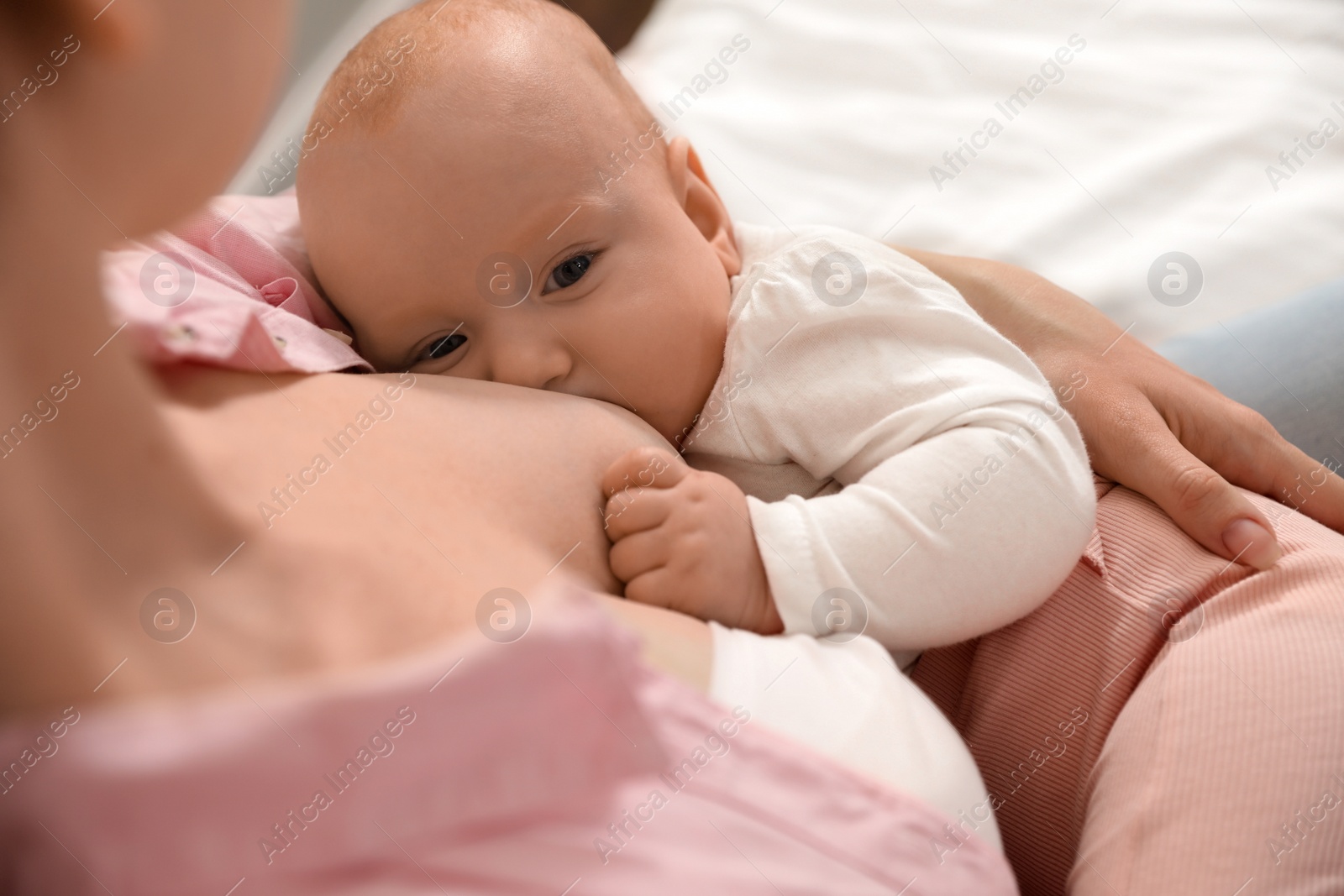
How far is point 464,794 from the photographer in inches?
20.4

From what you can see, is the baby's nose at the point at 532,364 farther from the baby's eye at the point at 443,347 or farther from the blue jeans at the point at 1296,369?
the blue jeans at the point at 1296,369

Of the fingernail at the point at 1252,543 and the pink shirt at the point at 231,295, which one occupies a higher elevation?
the pink shirt at the point at 231,295

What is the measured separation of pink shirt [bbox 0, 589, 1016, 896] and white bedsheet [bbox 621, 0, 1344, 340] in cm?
94

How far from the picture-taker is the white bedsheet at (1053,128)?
133cm

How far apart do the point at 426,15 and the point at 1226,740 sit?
38.3 inches

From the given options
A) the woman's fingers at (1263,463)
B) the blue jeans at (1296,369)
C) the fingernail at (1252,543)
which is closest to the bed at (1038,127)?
the blue jeans at (1296,369)

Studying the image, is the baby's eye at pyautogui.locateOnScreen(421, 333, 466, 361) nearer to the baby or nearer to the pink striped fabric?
the baby

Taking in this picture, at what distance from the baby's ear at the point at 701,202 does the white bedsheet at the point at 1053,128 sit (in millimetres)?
351

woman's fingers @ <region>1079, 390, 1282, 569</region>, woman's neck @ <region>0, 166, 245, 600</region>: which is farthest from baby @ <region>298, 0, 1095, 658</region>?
woman's neck @ <region>0, 166, 245, 600</region>

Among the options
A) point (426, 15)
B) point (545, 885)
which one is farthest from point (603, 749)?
point (426, 15)

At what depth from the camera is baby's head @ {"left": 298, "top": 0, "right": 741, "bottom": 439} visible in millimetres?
918

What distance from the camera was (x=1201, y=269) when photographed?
4.26ft

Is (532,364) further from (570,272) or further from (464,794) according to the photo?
(464,794)

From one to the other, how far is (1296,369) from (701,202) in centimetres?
69
